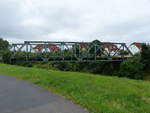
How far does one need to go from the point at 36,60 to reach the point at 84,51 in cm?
1193

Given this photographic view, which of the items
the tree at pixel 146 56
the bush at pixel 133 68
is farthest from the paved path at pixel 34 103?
the tree at pixel 146 56

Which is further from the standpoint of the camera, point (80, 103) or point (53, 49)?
point (53, 49)

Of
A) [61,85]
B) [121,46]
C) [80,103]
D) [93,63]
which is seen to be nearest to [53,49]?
[93,63]

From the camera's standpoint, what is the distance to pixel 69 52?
165ft

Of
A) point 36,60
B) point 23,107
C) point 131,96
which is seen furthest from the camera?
point 36,60

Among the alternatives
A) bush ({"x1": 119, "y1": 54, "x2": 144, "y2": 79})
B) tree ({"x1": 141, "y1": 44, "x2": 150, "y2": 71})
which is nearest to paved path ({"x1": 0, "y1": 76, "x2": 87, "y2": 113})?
bush ({"x1": 119, "y1": 54, "x2": 144, "y2": 79})

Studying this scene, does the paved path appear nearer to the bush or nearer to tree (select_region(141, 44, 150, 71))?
the bush

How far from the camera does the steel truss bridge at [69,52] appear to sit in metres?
45.5

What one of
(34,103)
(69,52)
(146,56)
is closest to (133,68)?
(146,56)

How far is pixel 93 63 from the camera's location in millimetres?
48812

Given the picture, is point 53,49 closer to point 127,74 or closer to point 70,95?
point 127,74

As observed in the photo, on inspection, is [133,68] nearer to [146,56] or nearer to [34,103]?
[146,56]

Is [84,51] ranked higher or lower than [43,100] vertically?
higher

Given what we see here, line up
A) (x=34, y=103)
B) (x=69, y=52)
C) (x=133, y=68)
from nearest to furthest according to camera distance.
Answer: (x=34, y=103), (x=133, y=68), (x=69, y=52)
